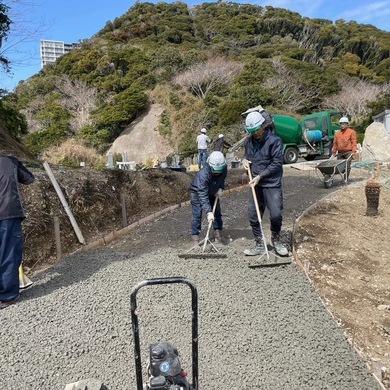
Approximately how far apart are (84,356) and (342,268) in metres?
3.37

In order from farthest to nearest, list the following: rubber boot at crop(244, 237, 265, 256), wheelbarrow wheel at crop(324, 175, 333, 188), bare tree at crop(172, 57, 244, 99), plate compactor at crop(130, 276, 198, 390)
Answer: bare tree at crop(172, 57, 244, 99) < wheelbarrow wheel at crop(324, 175, 333, 188) < rubber boot at crop(244, 237, 265, 256) < plate compactor at crop(130, 276, 198, 390)

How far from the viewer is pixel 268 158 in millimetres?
4402

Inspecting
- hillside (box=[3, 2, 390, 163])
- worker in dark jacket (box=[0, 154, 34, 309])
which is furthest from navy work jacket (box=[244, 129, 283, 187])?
hillside (box=[3, 2, 390, 163])

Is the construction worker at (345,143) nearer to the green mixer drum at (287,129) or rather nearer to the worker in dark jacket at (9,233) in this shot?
the green mixer drum at (287,129)

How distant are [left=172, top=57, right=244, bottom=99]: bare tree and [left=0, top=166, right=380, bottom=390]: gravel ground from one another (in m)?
27.6

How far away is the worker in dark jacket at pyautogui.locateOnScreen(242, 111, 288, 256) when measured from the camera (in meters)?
4.29

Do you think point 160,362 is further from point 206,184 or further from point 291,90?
point 291,90

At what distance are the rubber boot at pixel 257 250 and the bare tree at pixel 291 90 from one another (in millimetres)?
26598

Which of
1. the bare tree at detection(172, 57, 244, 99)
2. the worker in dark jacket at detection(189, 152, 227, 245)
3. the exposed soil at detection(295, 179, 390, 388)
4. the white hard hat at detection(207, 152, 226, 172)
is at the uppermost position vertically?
the bare tree at detection(172, 57, 244, 99)

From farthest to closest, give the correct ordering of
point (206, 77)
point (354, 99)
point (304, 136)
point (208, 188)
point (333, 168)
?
point (206, 77) → point (354, 99) → point (304, 136) → point (333, 168) → point (208, 188)

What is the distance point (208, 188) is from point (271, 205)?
0.86m

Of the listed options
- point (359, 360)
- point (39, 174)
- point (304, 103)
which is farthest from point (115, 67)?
point (359, 360)

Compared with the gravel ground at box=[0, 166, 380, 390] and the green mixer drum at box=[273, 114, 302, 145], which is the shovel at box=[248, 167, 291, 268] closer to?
the gravel ground at box=[0, 166, 380, 390]

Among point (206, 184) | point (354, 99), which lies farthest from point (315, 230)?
point (354, 99)
